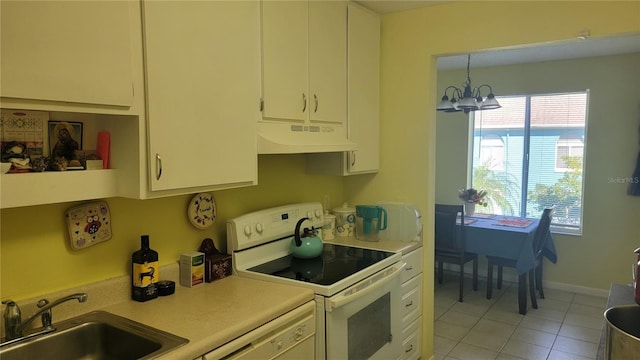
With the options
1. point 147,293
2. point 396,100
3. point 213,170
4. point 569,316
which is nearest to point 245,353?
point 147,293

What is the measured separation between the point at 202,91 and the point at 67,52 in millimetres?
515

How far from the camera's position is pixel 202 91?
5.76 ft

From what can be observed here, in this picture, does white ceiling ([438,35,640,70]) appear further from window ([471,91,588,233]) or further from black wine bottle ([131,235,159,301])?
black wine bottle ([131,235,159,301])

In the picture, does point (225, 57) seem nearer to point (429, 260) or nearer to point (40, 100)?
point (40, 100)

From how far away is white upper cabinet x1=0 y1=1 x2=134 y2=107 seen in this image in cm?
122

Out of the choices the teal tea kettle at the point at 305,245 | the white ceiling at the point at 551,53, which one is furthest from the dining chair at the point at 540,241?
the teal tea kettle at the point at 305,245

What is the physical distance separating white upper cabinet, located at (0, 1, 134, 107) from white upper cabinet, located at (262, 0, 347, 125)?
2.40ft

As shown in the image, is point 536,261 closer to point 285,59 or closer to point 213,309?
point 285,59

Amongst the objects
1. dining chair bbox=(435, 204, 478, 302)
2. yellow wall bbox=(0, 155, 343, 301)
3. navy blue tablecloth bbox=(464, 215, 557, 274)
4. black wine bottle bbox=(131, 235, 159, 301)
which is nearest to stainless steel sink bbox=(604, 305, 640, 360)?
black wine bottle bbox=(131, 235, 159, 301)

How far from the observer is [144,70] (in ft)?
5.09

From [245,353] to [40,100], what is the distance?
3.44 ft

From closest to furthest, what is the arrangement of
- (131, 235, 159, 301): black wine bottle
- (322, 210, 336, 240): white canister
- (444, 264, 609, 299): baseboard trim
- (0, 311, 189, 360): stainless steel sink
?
(0, 311, 189, 360): stainless steel sink → (131, 235, 159, 301): black wine bottle → (322, 210, 336, 240): white canister → (444, 264, 609, 299): baseboard trim

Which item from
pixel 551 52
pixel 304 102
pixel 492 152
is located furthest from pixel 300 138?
pixel 492 152

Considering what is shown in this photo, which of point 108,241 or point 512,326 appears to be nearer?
point 108,241
